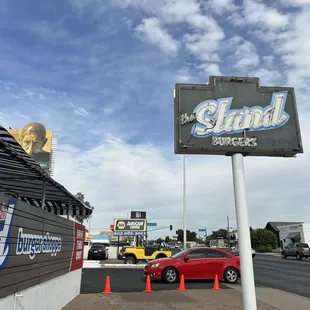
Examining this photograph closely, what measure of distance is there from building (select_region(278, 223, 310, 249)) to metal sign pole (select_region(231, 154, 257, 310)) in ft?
194

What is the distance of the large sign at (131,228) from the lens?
3728 centimetres

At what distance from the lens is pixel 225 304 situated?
9.13 metres

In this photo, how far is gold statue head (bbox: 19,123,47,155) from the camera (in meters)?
48.8

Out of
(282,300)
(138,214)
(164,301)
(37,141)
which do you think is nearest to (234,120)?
(164,301)


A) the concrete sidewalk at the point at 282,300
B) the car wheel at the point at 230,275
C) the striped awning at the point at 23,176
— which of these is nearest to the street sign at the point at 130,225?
the car wheel at the point at 230,275

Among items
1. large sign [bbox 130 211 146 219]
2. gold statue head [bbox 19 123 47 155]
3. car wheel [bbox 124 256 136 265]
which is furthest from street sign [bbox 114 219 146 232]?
gold statue head [bbox 19 123 47 155]

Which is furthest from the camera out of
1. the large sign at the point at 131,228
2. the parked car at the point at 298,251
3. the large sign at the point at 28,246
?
the large sign at the point at 131,228

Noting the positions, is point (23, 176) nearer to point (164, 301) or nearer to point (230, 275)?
point (164, 301)

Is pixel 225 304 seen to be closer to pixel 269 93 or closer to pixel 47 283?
pixel 47 283

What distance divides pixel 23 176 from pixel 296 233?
64988mm

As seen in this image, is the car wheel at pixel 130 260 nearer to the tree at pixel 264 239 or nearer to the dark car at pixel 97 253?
the dark car at pixel 97 253

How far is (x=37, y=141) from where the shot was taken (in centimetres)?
4941

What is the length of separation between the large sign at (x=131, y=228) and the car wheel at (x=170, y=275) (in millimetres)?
23938

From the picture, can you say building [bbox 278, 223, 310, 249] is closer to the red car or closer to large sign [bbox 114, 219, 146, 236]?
large sign [bbox 114, 219, 146, 236]
